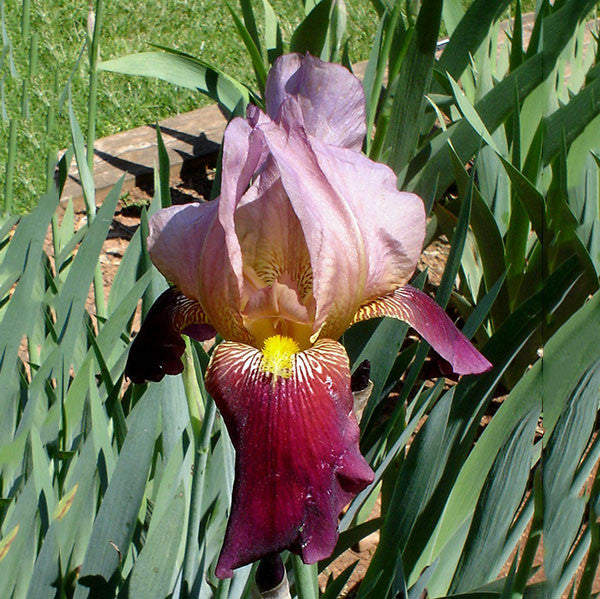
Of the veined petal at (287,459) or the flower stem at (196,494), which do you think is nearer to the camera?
the veined petal at (287,459)

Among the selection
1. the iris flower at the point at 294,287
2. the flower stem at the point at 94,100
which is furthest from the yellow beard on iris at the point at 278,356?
the flower stem at the point at 94,100

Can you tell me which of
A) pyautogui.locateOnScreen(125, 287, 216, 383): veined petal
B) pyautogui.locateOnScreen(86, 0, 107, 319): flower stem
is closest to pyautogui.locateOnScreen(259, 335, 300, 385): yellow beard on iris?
pyautogui.locateOnScreen(125, 287, 216, 383): veined petal

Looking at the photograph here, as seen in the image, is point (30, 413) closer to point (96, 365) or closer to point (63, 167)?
point (96, 365)

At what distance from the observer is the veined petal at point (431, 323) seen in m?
0.76

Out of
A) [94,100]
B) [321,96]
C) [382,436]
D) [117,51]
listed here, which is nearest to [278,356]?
[321,96]

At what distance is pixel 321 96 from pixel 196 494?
39cm

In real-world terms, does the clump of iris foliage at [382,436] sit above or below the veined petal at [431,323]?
below

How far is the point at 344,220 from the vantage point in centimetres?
71

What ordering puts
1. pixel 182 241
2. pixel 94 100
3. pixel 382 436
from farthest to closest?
pixel 94 100 → pixel 382 436 → pixel 182 241

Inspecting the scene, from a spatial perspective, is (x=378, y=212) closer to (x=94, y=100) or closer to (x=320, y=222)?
(x=320, y=222)

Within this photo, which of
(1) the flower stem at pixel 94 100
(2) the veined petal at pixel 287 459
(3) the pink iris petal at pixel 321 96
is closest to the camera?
(2) the veined petal at pixel 287 459

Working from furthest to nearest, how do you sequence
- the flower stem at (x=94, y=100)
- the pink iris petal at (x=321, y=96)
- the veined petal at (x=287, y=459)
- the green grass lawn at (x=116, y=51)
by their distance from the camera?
the green grass lawn at (x=116, y=51), the flower stem at (x=94, y=100), the pink iris petal at (x=321, y=96), the veined petal at (x=287, y=459)

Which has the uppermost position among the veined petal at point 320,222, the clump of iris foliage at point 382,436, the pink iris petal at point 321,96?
the pink iris petal at point 321,96

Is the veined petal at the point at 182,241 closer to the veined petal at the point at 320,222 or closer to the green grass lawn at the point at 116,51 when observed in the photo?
the veined petal at the point at 320,222
